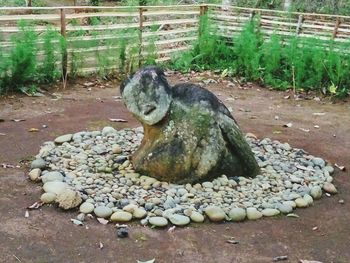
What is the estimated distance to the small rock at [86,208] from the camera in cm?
371

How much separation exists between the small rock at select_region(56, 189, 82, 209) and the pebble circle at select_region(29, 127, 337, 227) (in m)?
0.07

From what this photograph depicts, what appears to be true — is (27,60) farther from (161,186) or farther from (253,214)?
(253,214)

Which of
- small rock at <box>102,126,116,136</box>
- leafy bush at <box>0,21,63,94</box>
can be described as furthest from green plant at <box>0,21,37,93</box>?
small rock at <box>102,126,116,136</box>

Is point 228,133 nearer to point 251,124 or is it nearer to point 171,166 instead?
point 171,166

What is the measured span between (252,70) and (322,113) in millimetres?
1855

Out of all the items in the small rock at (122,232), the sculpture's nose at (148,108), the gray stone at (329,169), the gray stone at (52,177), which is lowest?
the gray stone at (329,169)

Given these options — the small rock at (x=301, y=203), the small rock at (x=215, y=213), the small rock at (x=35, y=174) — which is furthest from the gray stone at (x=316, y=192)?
the small rock at (x=35, y=174)

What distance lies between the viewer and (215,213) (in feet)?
12.3

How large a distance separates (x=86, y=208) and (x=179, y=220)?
678 mm

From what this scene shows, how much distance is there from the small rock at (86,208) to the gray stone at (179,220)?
58 centimetres

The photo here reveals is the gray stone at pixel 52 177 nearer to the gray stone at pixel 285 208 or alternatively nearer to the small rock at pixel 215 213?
the small rock at pixel 215 213

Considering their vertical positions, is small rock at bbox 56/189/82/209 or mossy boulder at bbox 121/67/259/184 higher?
mossy boulder at bbox 121/67/259/184

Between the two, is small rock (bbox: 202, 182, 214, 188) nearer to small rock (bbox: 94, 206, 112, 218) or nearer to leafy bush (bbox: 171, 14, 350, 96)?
small rock (bbox: 94, 206, 112, 218)

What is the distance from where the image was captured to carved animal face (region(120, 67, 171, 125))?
426cm
